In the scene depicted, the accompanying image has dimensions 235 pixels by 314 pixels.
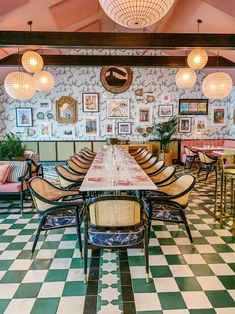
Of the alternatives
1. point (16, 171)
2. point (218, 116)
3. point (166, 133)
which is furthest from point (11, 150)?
point (218, 116)

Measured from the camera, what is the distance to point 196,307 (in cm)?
231

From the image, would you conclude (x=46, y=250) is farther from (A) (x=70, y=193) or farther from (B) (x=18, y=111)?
(B) (x=18, y=111)

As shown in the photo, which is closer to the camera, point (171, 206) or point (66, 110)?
point (171, 206)

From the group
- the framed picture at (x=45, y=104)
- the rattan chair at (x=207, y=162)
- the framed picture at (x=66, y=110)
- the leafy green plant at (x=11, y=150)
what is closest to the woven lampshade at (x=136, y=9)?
the leafy green plant at (x=11, y=150)

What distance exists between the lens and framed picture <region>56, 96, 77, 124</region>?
34.3ft

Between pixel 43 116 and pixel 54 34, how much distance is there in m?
5.04

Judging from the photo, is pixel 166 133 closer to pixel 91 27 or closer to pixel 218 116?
pixel 218 116

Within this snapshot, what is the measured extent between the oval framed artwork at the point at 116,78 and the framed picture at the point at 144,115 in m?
0.98

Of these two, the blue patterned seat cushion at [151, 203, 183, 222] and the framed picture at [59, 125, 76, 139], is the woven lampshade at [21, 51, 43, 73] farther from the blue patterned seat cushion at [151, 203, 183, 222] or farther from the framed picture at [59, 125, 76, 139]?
the framed picture at [59, 125, 76, 139]

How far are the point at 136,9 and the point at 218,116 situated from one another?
924 centimetres

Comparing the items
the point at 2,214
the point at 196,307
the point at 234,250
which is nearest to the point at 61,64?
the point at 2,214

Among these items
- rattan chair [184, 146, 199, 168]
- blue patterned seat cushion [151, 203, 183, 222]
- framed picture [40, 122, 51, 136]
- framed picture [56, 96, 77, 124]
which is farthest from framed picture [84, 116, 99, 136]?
blue patterned seat cushion [151, 203, 183, 222]

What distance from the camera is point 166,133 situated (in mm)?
10297

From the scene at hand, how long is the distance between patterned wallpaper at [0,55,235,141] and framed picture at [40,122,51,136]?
8cm
